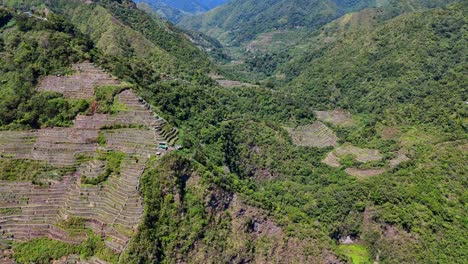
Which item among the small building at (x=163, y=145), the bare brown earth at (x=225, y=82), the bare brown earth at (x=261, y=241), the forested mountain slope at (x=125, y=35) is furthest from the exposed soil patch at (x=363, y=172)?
the bare brown earth at (x=225, y=82)

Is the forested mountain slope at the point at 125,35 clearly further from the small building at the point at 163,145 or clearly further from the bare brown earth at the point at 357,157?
the small building at the point at 163,145

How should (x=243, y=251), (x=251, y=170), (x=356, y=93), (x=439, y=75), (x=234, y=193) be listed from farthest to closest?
(x=356, y=93), (x=439, y=75), (x=251, y=170), (x=234, y=193), (x=243, y=251)

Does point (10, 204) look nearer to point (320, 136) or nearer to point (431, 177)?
point (431, 177)

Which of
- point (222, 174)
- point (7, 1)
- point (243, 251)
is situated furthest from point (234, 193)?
point (7, 1)

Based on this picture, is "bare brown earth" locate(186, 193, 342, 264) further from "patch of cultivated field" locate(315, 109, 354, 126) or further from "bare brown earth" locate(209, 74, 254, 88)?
"bare brown earth" locate(209, 74, 254, 88)

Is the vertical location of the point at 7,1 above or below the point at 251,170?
above

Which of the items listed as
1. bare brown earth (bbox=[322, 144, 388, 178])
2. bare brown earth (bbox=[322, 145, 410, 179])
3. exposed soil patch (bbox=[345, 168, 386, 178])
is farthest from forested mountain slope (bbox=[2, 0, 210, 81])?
exposed soil patch (bbox=[345, 168, 386, 178])
